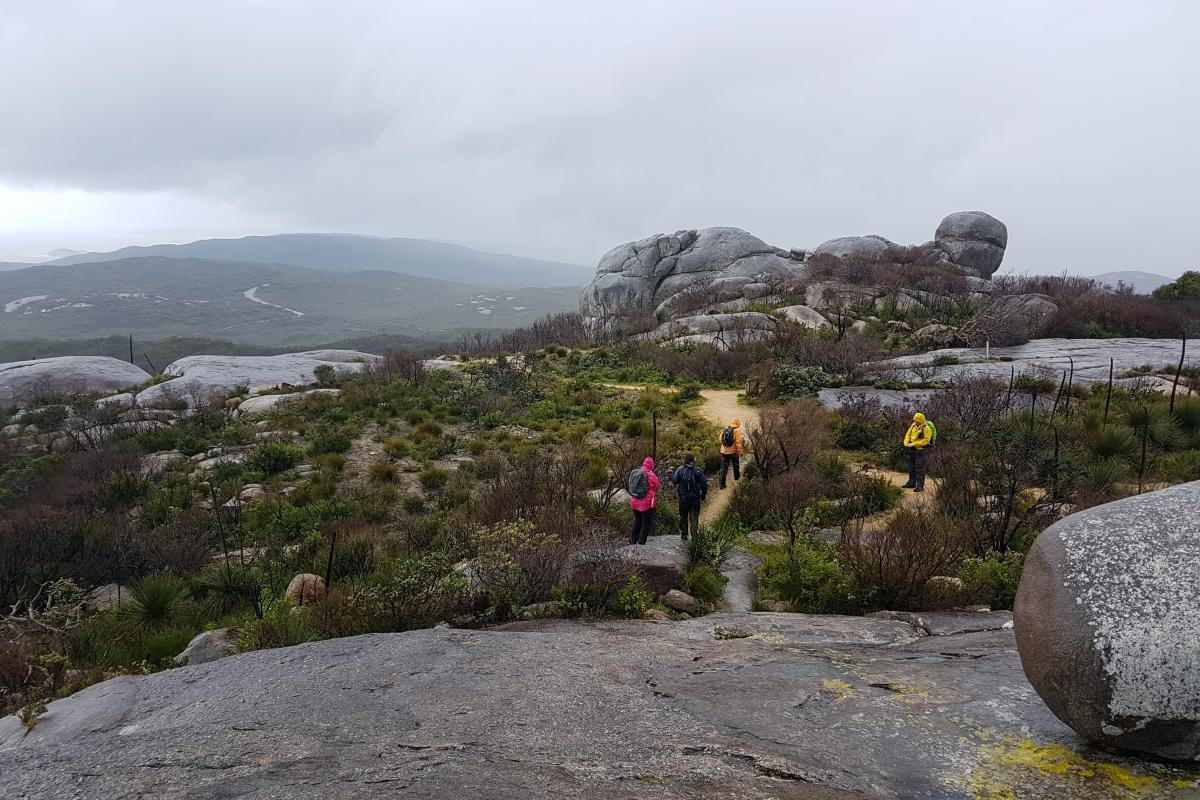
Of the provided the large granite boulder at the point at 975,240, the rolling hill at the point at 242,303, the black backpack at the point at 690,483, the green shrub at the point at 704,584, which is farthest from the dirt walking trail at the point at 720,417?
the rolling hill at the point at 242,303

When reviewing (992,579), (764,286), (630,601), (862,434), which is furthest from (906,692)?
(764,286)

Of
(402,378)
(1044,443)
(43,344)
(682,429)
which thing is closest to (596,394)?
(682,429)

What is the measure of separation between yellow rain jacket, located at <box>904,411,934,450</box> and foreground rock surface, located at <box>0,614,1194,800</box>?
6866 millimetres

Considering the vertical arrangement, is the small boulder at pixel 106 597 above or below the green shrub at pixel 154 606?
below

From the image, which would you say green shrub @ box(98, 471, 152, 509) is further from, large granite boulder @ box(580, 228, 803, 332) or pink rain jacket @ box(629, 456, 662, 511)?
large granite boulder @ box(580, 228, 803, 332)

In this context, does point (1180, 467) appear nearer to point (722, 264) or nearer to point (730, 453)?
point (730, 453)

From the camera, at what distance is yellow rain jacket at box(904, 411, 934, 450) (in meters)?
10.5

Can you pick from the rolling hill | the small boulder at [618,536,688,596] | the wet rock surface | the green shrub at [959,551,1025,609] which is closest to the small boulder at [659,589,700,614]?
the small boulder at [618,536,688,596]

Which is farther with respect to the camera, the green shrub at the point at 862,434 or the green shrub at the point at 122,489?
the green shrub at the point at 862,434

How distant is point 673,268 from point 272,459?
35.5 m

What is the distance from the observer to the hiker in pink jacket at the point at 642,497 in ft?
26.7

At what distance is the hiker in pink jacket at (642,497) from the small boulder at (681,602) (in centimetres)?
197

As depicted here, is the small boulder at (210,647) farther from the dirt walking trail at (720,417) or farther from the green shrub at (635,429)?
the green shrub at (635,429)

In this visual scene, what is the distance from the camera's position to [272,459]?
40.7 ft
